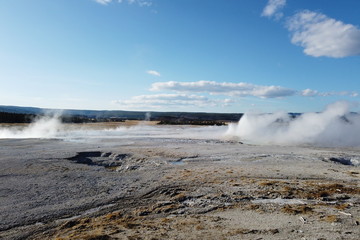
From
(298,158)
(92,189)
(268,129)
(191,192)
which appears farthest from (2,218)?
(268,129)

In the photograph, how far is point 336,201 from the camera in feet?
29.3

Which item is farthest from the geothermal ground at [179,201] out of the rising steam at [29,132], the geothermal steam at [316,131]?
the rising steam at [29,132]

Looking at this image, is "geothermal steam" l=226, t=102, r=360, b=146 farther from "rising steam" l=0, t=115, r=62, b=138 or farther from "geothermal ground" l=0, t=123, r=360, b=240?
"rising steam" l=0, t=115, r=62, b=138

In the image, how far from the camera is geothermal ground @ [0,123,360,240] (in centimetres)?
682

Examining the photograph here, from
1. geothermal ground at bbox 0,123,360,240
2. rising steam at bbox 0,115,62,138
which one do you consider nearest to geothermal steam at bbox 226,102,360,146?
geothermal ground at bbox 0,123,360,240

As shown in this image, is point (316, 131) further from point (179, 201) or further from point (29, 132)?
point (29, 132)

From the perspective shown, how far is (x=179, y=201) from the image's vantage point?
9.26 m

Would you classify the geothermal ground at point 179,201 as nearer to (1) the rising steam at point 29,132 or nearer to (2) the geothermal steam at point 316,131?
(2) the geothermal steam at point 316,131

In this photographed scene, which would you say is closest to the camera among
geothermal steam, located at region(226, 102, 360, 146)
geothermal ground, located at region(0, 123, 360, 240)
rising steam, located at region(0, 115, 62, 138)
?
geothermal ground, located at region(0, 123, 360, 240)

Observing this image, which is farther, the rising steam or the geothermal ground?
the rising steam

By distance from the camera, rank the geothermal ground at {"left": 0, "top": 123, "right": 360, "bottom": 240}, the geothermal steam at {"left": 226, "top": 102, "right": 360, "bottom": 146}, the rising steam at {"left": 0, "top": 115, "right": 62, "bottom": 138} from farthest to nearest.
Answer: the rising steam at {"left": 0, "top": 115, "right": 62, "bottom": 138}
the geothermal steam at {"left": 226, "top": 102, "right": 360, "bottom": 146}
the geothermal ground at {"left": 0, "top": 123, "right": 360, "bottom": 240}

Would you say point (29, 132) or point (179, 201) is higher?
point (179, 201)

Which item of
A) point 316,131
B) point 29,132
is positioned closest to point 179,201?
point 316,131

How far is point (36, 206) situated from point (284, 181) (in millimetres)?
9272
